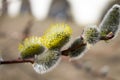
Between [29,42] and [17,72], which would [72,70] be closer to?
[17,72]

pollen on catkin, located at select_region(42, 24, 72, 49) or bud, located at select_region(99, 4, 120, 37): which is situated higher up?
bud, located at select_region(99, 4, 120, 37)

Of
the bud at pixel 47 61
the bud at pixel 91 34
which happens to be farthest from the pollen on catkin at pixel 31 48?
the bud at pixel 91 34

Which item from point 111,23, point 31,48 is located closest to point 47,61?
point 31,48

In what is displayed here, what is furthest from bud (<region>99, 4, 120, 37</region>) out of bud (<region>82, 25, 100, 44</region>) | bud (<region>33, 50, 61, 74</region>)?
bud (<region>33, 50, 61, 74</region>)

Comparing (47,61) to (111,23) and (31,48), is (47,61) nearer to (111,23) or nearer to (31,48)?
(31,48)

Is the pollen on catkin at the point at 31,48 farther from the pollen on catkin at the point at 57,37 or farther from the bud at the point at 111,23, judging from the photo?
the bud at the point at 111,23

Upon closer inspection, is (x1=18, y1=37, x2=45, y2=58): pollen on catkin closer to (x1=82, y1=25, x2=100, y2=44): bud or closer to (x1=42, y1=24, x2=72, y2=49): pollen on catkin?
(x1=42, y1=24, x2=72, y2=49): pollen on catkin
